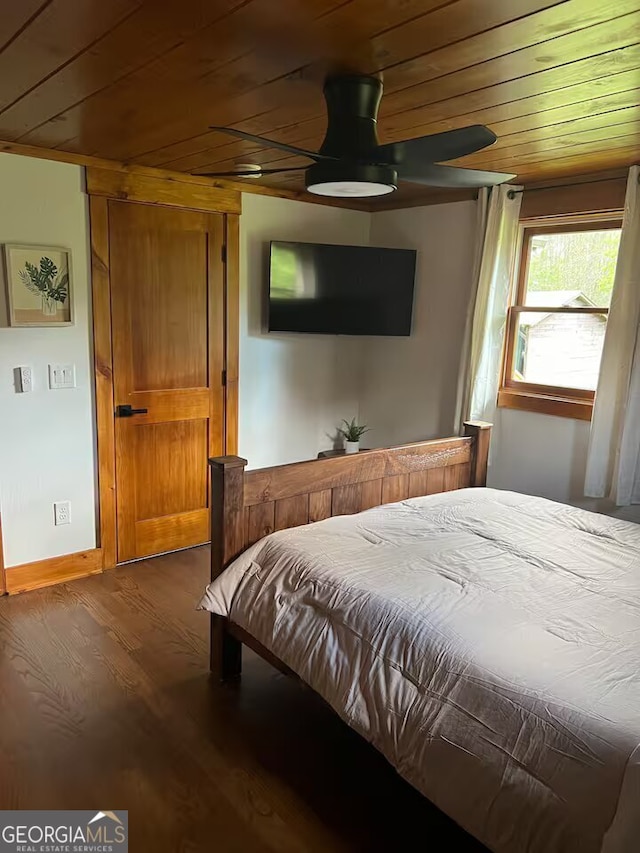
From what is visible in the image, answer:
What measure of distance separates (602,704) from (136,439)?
112 inches

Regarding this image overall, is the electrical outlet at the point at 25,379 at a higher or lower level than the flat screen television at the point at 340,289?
lower

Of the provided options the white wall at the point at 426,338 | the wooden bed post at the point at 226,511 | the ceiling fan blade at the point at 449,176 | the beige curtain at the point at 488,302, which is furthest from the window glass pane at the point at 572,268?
the wooden bed post at the point at 226,511

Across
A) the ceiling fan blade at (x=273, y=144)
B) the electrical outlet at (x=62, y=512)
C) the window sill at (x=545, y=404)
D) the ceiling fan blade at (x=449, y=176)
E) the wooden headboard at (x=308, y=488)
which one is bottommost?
the electrical outlet at (x=62, y=512)

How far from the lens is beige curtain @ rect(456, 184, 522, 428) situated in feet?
11.5

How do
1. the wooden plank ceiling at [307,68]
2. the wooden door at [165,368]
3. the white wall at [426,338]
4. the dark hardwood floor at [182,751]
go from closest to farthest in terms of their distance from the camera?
the wooden plank ceiling at [307,68] < the dark hardwood floor at [182,751] < the wooden door at [165,368] < the white wall at [426,338]

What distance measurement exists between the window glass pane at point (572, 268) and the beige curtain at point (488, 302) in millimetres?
155

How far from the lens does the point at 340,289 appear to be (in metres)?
4.03

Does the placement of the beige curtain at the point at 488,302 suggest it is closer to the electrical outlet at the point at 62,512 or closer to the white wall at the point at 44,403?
the white wall at the point at 44,403

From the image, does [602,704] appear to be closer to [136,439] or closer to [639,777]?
[639,777]

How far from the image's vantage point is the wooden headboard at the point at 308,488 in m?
2.33

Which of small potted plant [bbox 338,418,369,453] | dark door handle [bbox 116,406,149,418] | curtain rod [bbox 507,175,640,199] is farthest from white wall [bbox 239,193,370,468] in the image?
curtain rod [bbox 507,175,640,199]

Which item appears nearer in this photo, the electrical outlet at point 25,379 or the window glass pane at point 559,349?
the electrical outlet at point 25,379

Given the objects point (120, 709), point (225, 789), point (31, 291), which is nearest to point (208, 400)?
point (31, 291)

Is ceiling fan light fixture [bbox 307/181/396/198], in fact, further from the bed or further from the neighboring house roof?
the neighboring house roof
